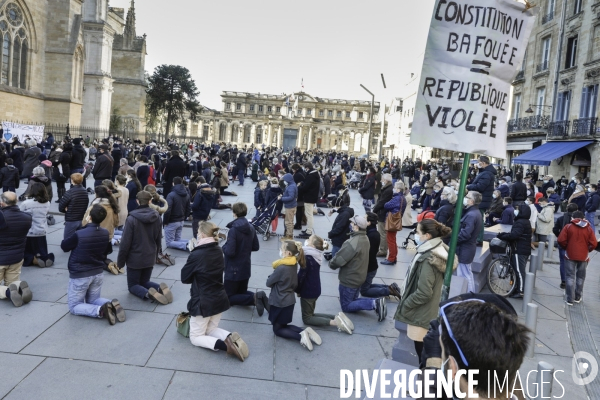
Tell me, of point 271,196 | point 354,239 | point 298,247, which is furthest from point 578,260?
point 271,196

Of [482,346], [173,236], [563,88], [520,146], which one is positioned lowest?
[173,236]

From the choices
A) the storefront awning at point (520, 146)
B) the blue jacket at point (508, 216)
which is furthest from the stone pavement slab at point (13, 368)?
the storefront awning at point (520, 146)

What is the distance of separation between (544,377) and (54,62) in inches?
1338

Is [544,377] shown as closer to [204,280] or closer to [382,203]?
[204,280]

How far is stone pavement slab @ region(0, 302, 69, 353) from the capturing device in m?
5.08

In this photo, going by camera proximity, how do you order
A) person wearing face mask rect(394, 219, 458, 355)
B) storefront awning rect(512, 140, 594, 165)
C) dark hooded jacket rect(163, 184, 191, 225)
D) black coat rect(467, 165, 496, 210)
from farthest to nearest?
storefront awning rect(512, 140, 594, 165)
dark hooded jacket rect(163, 184, 191, 225)
black coat rect(467, 165, 496, 210)
person wearing face mask rect(394, 219, 458, 355)

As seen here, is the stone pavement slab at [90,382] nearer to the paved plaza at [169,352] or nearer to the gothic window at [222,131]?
the paved plaza at [169,352]

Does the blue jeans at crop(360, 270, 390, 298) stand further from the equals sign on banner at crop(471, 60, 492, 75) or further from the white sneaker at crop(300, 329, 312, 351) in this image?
the equals sign on banner at crop(471, 60, 492, 75)

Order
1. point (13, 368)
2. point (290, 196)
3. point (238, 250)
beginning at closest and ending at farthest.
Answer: point (13, 368) → point (238, 250) → point (290, 196)

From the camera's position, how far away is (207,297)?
518 cm

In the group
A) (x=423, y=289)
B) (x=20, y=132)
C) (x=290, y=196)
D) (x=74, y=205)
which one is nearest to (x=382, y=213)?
(x=290, y=196)

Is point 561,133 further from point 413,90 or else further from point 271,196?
point 413,90

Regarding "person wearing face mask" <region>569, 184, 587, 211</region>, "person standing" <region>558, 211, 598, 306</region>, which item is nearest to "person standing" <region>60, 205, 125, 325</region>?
"person standing" <region>558, 211, 598, 306</region>

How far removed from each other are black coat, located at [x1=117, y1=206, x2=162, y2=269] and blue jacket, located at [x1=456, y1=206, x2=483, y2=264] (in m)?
4.55
